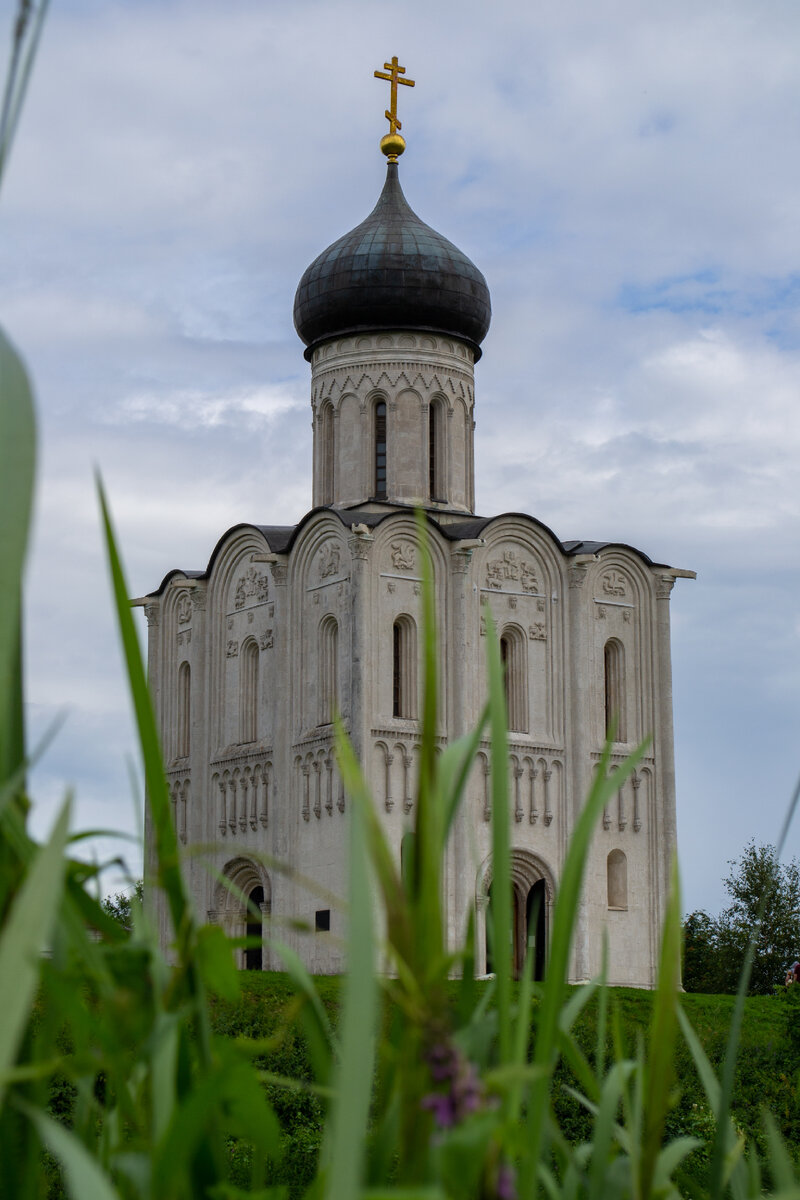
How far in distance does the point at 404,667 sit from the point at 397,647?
0.33m

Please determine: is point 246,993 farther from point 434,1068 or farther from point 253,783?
point 434,1068

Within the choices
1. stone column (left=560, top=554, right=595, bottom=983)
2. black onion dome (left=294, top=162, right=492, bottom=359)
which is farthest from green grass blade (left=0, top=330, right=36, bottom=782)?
black onion dome (left=294, top=162, right=492, bottom=359)

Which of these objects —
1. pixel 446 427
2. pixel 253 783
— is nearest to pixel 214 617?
pixel 253 783

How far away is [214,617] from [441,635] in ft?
13.3

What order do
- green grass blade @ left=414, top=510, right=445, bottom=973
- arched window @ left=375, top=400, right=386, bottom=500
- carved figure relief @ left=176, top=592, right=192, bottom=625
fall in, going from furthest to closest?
carved figure relief @ left=176, top=592, right=192, bottom=625
arched window @ left=375, top=400, right=386, bottom=500
green grass blade @ left=414, top=510, right=445, bottom=973

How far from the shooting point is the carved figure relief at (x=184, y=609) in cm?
2494

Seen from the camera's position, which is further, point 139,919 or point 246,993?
point 246,993

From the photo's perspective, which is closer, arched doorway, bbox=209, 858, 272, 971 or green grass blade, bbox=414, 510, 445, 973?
green grass blade, bbox=414, 510, 445, 973

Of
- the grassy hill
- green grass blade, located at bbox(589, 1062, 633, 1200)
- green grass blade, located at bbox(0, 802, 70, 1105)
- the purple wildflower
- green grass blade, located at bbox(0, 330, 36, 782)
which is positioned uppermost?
green grass blade, located at bbox(0, 330, 36, 782)

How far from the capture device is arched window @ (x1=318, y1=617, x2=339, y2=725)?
22.4 meters

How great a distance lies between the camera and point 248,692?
23.9m

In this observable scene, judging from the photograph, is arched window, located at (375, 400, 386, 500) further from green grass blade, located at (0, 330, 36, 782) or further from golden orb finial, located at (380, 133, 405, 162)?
green grass blade, located at (0, 330, 36, 782)

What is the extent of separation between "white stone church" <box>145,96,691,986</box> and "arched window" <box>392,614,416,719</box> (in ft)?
0.13

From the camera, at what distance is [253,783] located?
2350 cm
